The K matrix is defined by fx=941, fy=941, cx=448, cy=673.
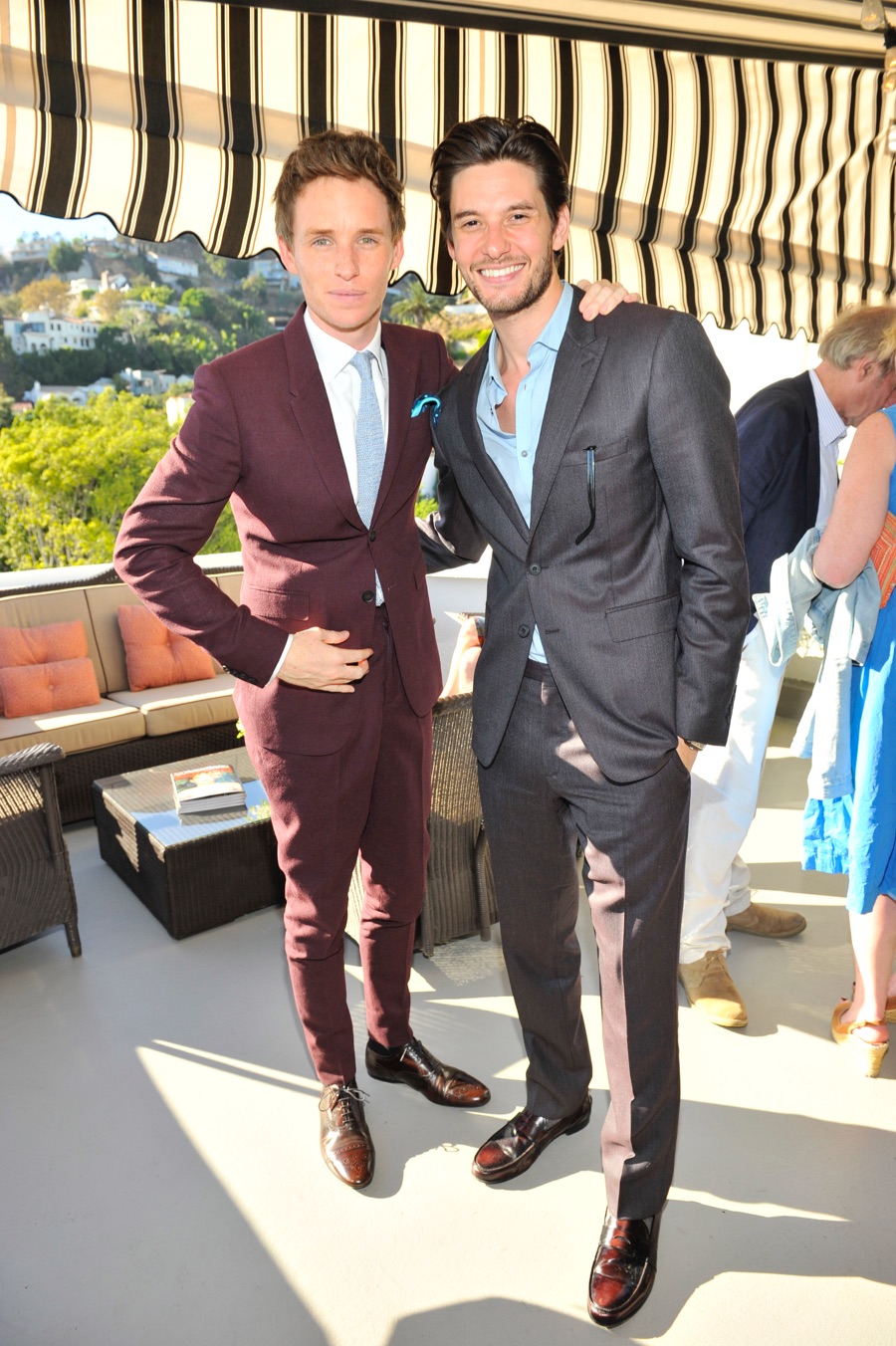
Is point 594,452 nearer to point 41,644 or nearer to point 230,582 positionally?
point 41,644

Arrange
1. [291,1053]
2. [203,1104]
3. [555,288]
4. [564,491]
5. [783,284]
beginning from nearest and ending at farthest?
[564,491]
[555,288]
[203,1104]
[291,1053]
[783,284]

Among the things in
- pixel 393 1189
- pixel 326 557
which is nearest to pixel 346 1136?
pixel 393 1189

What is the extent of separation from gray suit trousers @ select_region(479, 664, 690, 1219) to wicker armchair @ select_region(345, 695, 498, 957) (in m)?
1.12

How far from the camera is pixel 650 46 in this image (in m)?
3.11

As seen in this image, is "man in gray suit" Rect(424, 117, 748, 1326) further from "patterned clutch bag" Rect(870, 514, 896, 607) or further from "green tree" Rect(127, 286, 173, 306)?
"green tree" Rect(127, 286, 173, 306)

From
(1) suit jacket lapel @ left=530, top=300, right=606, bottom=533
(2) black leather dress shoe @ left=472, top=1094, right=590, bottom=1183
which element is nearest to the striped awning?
(1) suit jacket lapel @ left=530, top=300, right=606, bottom=533

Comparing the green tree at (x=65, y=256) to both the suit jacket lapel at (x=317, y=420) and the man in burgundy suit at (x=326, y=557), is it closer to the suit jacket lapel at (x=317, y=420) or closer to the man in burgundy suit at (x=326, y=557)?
the man in burgundy suit at (x=326, y=557)

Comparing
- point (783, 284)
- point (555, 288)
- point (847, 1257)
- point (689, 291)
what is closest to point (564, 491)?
point (555, 288)

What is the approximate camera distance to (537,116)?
3.19 meters

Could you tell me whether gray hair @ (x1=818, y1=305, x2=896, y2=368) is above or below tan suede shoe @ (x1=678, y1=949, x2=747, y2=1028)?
above

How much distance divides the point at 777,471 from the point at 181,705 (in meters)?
3.23

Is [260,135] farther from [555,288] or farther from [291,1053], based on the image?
[291,1053]

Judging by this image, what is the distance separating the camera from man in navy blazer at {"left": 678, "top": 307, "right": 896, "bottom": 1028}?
2889 millimetres

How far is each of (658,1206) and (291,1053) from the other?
1230 mm
